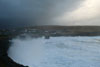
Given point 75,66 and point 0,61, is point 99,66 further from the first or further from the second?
point 0,61

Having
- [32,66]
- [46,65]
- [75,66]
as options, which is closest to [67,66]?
[75,66]

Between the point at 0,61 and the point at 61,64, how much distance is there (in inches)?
201

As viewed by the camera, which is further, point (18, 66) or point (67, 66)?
point (67, 66)

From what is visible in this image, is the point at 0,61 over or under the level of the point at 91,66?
over

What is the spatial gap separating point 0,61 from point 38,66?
3075 millimetres

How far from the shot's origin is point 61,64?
1530cm

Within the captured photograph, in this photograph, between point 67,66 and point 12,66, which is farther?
point 67,66

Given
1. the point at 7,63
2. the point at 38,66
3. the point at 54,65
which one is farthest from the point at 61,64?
the point at 7,63

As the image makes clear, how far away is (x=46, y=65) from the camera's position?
48.1ft

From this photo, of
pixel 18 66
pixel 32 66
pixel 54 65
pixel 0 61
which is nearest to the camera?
pixel 18 66

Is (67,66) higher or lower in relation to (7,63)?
lower

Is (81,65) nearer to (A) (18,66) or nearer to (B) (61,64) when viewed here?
(B) (61,64)

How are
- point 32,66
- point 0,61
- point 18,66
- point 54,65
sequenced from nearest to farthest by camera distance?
point 18,66 < point 0,61 < point 32,66 < point 54,65

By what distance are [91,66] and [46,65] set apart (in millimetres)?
3233
